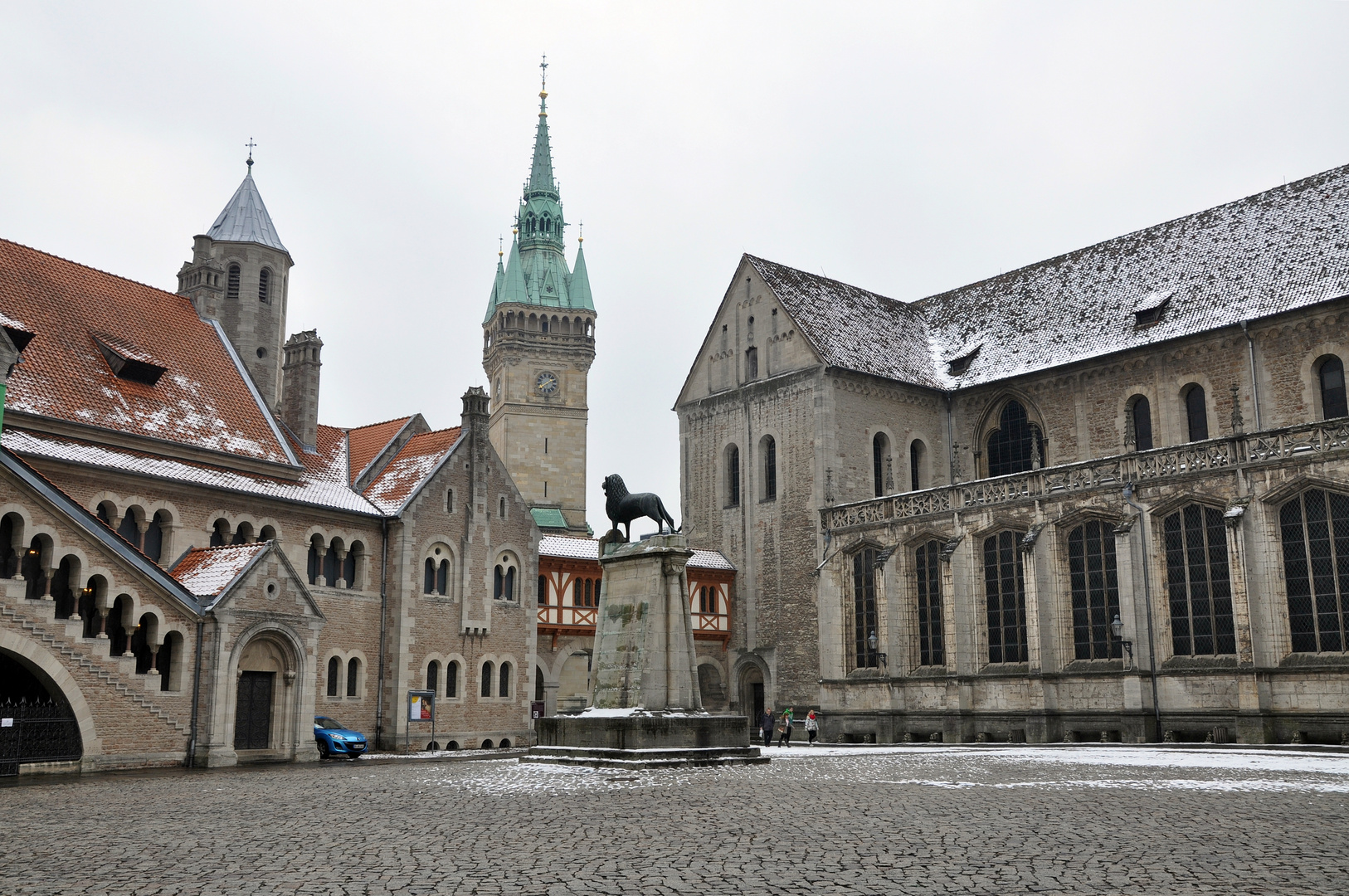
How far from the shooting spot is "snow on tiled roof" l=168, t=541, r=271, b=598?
3102cm

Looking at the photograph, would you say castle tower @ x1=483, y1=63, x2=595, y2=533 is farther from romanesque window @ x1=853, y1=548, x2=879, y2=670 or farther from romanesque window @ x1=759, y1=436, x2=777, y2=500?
romanesque window @ x1=853, y1=548, x2=879, y2=670

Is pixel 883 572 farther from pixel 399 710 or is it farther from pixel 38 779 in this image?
pixel 38 779

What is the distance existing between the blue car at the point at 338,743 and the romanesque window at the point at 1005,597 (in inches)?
815

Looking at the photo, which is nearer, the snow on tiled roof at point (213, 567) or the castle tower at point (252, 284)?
the snow on tiled roof at point (213, 567)

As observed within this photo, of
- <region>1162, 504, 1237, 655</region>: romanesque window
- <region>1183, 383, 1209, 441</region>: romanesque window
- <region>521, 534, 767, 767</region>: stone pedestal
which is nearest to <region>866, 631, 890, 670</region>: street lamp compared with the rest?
<region>1162, 504, 1237, 655</region>: romanesque window

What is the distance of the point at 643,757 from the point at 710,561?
2909 cm

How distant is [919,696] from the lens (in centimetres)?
4209

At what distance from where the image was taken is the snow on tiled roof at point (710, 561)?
51500mm

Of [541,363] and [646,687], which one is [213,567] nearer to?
[646,687]

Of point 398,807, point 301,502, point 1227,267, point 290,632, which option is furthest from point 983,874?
point 1227,267

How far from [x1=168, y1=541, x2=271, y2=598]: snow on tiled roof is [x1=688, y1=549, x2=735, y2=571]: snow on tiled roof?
2236cm

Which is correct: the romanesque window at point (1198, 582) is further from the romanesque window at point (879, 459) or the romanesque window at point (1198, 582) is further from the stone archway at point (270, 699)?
the stone archway at point (270, 699)

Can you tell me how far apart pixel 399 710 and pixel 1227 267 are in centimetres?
3356

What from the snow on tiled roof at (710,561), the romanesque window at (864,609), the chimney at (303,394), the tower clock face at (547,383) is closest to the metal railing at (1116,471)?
the romanesque window at (864,609)
